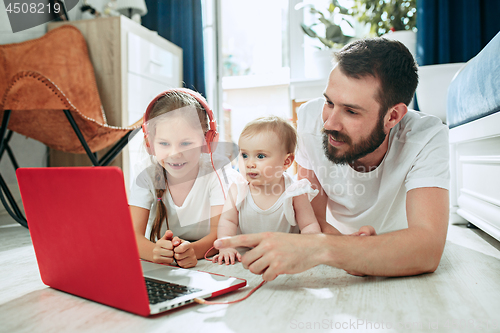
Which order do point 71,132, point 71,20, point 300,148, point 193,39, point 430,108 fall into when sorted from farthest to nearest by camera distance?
point 193,39 → point 71,20 → point 430,108 → point 71,132 → point 300,148

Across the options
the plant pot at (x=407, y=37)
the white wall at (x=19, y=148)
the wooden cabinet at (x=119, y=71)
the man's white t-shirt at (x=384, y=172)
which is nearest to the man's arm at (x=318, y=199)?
the man's white t-shirt at (x=384, y=172)

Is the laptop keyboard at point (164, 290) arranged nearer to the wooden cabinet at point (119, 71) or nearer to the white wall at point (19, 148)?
the wooden cabinet at point (119, 71)

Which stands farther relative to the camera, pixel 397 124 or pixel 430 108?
pixel 430 108

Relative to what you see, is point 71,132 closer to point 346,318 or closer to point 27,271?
point 27,271

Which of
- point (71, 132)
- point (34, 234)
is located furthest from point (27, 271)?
point (71, 132)

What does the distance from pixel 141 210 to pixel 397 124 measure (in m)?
0.79

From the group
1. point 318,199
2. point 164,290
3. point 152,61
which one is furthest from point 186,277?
point 152,61

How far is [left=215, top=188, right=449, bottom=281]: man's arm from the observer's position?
66 centimetres

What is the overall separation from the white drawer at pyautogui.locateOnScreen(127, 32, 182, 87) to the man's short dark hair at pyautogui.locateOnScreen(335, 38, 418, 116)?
172cm

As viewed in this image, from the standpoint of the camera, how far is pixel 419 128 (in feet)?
3.18

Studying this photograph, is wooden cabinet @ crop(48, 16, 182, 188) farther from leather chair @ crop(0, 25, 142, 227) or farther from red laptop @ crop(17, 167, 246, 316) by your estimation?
red laptop @ crop(17, 167, 246, 316)

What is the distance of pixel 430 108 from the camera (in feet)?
6.38

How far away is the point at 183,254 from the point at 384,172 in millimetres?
627

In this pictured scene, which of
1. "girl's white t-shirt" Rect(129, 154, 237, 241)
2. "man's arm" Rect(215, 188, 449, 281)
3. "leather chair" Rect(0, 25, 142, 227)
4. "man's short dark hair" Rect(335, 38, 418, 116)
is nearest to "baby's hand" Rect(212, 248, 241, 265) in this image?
"girl's white t-shirt" Rect(129, 154, 237, 241)
